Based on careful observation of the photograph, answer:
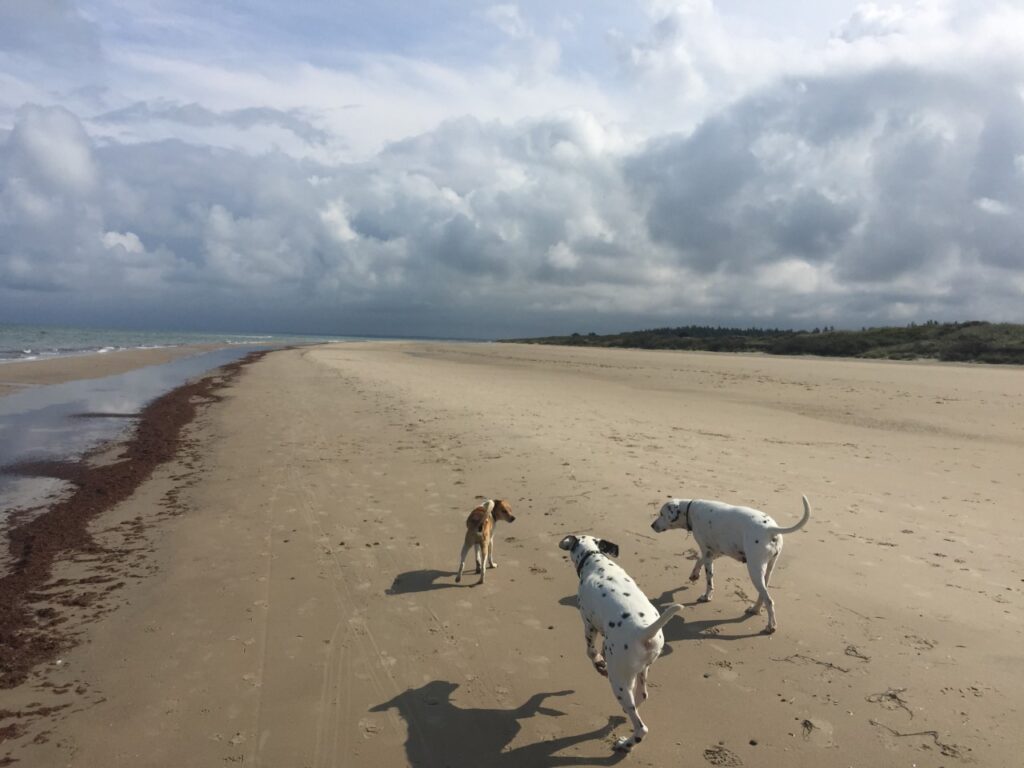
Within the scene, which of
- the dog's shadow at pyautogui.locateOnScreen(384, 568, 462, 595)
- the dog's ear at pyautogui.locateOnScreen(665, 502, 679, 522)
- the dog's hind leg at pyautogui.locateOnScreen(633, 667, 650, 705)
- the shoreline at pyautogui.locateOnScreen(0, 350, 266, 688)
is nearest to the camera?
the dog's hind leg at pyautogui.locateOnScreen(633, 667, 650, 705)

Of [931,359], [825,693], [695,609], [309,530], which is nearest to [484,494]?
[309,530]

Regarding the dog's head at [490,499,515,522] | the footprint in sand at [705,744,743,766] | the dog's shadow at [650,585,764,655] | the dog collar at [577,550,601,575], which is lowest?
the footprint in sand at [705,744,743,766]

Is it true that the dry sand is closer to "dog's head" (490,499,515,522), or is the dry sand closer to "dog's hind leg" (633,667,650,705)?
"dog's hind leg" (633,667,650,705)

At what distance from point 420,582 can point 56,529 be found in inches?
237

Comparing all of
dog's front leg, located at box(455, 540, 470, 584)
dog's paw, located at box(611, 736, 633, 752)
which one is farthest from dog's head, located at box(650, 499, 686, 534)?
dog's paw, located at box(611, 736, 633, 752)

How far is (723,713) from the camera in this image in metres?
4.45

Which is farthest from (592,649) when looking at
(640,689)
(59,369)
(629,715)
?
(59,369)

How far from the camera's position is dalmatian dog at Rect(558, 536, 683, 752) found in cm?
399

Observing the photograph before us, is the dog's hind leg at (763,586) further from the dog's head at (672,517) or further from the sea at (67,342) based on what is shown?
the sea at (67,342)

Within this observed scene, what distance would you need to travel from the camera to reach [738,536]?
5.88 m

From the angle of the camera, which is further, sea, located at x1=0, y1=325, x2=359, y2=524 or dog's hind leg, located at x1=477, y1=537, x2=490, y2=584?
sea, located at x1=0, y1=325, x2=359, y2=524

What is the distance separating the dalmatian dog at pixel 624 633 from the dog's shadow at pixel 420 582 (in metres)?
2.36

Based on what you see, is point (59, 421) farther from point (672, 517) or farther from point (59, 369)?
point (59, 369)

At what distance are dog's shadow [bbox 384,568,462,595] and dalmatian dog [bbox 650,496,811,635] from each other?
8.82 feet
